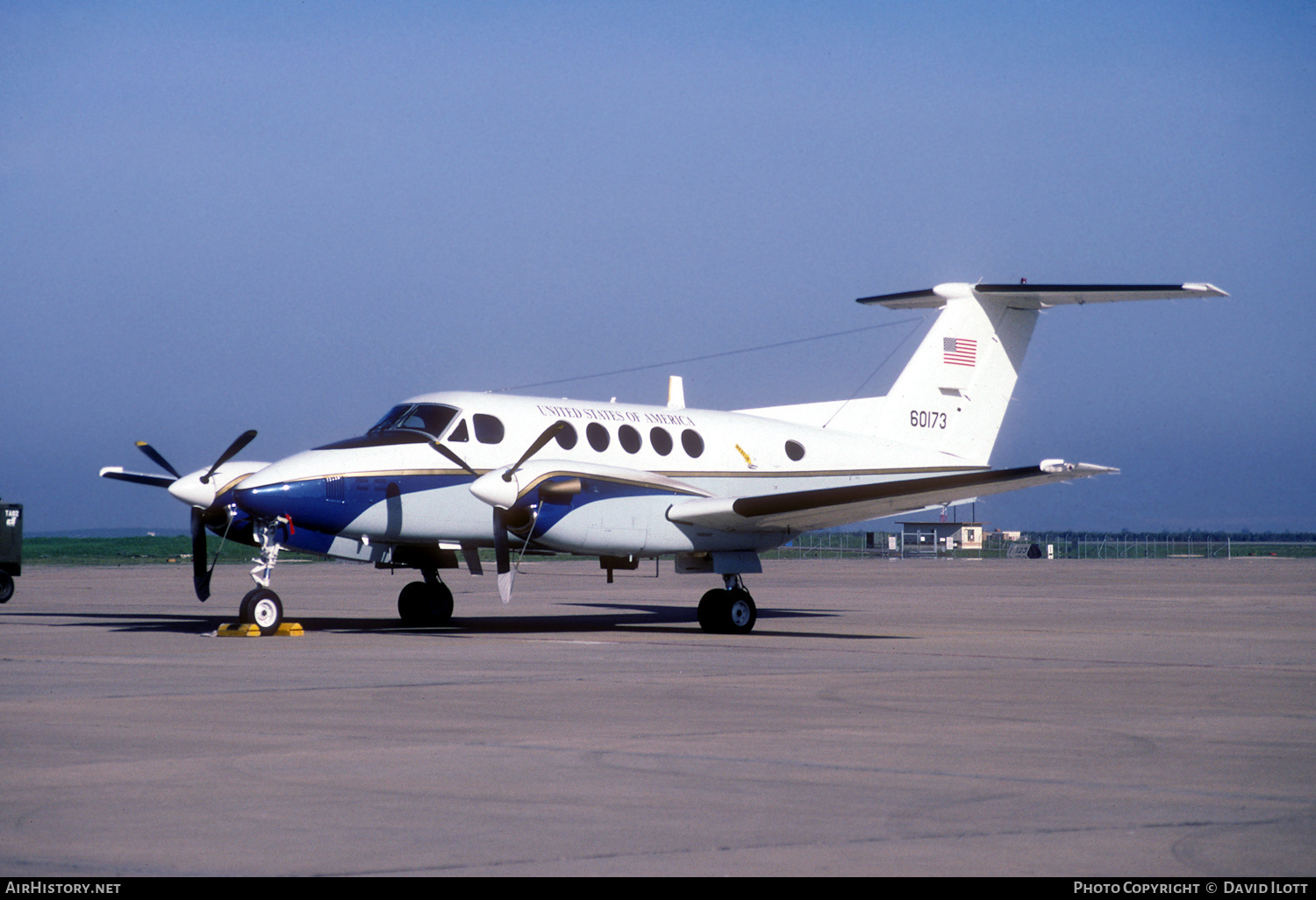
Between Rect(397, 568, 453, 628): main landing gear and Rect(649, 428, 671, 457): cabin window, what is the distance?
4.06 metres

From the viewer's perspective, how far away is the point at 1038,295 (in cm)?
2478

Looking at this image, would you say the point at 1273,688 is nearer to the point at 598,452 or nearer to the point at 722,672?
the point at 722,672

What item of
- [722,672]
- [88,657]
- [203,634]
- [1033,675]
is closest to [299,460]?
[203,634]

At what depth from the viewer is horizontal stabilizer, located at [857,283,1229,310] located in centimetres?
2258

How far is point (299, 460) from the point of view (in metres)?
18.8

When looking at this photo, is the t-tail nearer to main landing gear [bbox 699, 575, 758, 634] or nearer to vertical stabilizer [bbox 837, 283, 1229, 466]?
vertical stabilizer [bbox 837, 283, 1229, 466]

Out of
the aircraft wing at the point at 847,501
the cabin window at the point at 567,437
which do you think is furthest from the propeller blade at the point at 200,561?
the aircraft wing at the point at 847,501

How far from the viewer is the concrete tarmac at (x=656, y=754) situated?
19.1 ft

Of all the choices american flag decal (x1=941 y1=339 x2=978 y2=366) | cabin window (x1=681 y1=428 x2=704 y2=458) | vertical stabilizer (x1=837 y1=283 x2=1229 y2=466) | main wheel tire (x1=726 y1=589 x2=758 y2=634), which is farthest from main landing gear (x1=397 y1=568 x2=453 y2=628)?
american flag decal (x1=941 y1=339 x2=978 y2=366)

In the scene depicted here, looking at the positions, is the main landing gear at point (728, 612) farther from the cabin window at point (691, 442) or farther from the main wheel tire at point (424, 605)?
the main wheel tire at point (424, 605)

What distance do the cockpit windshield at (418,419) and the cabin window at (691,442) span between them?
13.2 ft

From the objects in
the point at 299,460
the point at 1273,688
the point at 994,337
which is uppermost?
the point at 994,337

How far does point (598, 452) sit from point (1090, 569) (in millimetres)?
39312

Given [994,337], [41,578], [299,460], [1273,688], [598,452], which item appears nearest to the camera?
[1273,688]
